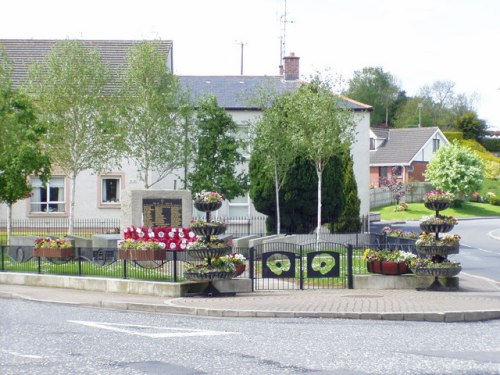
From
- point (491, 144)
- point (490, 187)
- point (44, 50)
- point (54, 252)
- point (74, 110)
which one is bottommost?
point (54, 252)

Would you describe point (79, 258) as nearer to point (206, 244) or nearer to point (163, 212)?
point (206, 244)

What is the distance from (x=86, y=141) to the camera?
41500 mm

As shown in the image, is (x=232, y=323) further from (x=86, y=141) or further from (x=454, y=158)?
(x=454, y=158)

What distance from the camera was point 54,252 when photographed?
2638cm

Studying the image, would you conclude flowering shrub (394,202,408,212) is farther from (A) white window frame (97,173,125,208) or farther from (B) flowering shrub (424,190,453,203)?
(B) flowering shrub (424,190,453,203)

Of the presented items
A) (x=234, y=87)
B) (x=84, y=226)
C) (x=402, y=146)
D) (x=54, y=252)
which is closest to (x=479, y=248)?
(x=234, y=87)

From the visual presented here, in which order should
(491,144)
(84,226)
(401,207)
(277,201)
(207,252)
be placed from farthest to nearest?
(491,144), (401,207), (84,226), (277,201), (207,252)

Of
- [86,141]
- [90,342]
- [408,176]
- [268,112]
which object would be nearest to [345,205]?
[268,112]

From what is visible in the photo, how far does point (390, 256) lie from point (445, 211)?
174 ft

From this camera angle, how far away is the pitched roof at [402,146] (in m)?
90.8

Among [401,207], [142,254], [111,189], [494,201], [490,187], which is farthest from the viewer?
[490,187]

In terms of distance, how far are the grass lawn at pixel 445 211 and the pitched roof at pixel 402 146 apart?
37.4 feet

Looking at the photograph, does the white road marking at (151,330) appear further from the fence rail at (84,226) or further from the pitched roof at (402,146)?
the pitched roof at (402,146)

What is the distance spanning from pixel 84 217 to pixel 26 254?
70.4 ft
